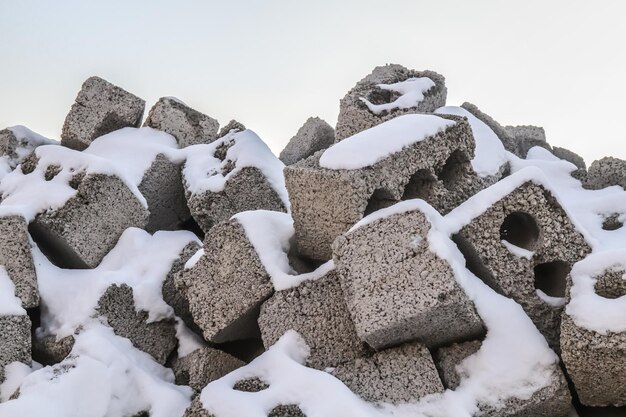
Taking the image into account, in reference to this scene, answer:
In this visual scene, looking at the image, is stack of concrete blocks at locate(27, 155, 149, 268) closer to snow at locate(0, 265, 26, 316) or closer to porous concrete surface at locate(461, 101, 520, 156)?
snow at locate(0, 265, 26, 316)

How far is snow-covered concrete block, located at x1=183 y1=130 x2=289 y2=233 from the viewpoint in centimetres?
429

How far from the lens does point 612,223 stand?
4016 millimetres

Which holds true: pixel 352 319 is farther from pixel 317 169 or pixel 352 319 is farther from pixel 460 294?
pixel 317 169

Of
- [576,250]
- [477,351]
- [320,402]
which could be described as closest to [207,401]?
[320,402]

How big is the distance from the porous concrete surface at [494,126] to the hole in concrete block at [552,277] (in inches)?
69.6

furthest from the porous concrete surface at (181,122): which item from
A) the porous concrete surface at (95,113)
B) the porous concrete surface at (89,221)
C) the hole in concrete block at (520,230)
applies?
the hole in concrete block at (520,230)

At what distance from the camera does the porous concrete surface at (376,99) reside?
431cm

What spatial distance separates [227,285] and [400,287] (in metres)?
1.01

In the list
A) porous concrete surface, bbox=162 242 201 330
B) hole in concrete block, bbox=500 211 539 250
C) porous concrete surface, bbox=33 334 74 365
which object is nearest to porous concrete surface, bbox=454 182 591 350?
hole in concrete block, bbox=500 211 539 250

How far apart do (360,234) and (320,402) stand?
75 centimetres

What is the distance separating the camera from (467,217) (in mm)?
3113

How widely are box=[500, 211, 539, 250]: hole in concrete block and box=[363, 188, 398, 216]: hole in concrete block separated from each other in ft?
1.84

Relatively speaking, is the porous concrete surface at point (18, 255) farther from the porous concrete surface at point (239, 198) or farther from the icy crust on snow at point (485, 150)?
the icy crust on snow at point (485, 150)

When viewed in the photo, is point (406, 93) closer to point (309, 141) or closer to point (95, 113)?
point (309, 141)
